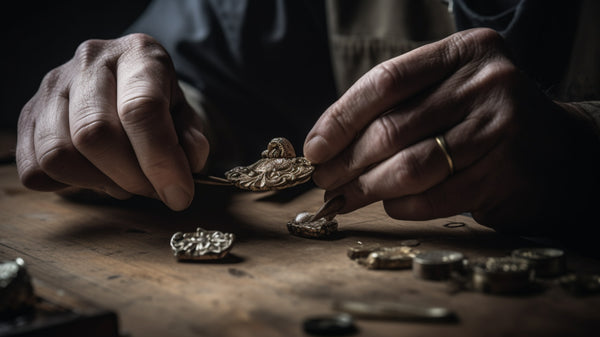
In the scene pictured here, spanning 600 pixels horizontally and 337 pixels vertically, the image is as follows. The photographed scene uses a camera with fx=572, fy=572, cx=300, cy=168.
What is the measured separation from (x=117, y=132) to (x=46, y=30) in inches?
99.2

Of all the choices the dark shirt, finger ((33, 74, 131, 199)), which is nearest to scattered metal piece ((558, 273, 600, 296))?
finger ((33, 74, 131, 199))

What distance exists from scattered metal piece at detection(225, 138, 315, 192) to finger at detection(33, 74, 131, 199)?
31cm

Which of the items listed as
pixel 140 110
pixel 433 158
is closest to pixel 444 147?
pixel 433 158

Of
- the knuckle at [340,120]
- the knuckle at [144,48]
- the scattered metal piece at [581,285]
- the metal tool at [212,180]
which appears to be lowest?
the metal tool at [212,180]

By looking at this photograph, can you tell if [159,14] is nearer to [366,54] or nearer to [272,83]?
[272,83]

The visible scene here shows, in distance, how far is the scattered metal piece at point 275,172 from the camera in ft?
3.78

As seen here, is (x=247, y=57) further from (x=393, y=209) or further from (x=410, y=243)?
(x=410, y=243)

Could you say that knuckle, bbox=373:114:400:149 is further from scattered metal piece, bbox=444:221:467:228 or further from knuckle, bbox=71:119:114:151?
knuckle, bbox=71:119:114:151

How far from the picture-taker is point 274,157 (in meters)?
1.23

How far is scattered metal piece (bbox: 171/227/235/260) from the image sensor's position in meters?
0.97

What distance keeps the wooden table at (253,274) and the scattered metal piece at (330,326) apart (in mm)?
14

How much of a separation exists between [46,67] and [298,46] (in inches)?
75.3

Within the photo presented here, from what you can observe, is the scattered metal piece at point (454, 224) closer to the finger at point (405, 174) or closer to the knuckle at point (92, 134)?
the finger at point (405, 174)

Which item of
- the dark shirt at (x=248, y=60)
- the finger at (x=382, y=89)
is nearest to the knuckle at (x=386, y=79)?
the finger at (x=382, y=89)
